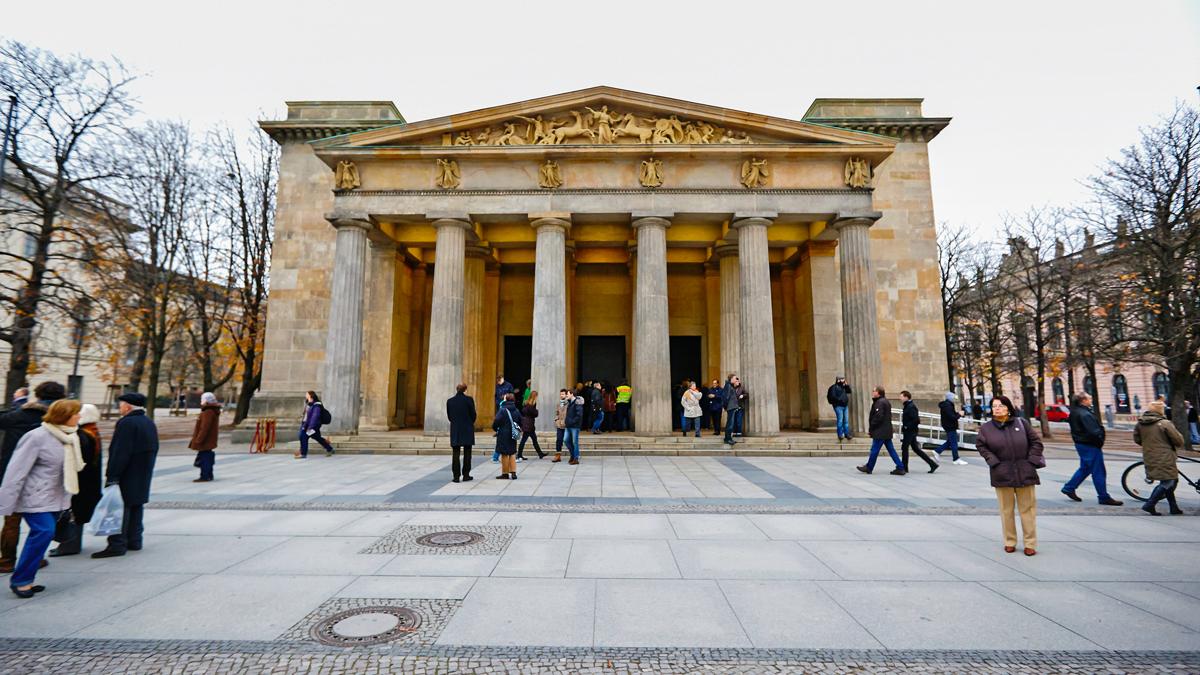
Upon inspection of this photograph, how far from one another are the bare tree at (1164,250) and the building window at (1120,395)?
33.3 m

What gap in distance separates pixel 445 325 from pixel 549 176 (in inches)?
250

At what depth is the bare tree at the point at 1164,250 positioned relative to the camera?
742 inches

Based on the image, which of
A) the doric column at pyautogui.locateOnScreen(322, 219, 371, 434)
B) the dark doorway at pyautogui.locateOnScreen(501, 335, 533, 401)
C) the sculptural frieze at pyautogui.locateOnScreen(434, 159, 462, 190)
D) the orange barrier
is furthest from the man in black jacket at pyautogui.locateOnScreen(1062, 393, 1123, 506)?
the orange barrier

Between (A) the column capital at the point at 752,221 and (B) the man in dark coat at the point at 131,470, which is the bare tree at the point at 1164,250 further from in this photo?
(B) the man in dark coat at the point at 131,470

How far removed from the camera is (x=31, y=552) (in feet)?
15.3

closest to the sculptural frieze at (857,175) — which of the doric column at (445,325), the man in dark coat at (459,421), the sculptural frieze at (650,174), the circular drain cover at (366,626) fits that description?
the sculptural frieze at (650,174)

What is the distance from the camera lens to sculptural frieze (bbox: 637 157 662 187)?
61.7 ft

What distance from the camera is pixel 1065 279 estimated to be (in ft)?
78.3

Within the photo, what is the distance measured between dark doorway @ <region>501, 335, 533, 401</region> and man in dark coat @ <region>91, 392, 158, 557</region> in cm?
1913

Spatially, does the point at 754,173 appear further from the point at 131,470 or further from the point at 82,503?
the point at 82,503

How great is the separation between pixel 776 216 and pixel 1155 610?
631 inches

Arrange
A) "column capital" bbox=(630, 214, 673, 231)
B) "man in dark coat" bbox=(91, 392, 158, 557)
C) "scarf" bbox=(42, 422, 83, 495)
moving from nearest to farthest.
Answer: "scarf" bbox=(42, 422, 83, 495)
"man in dark coat" bbox=(91, 392, 158, 557)
"column capital" bbox=(630, 214, 673, 231)

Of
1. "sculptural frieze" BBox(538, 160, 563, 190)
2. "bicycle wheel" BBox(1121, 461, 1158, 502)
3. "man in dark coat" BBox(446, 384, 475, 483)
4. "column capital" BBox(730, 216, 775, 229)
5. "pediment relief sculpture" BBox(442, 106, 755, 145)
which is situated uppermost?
"pediment relief sculpture" BBox(442, 106, 755, 145)

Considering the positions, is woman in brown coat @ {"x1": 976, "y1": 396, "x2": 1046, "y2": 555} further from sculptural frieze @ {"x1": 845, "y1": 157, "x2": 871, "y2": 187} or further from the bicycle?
sculptural frieze @ {"x1": 845, "y1": 157, "x2": 871, "y2": 187}
